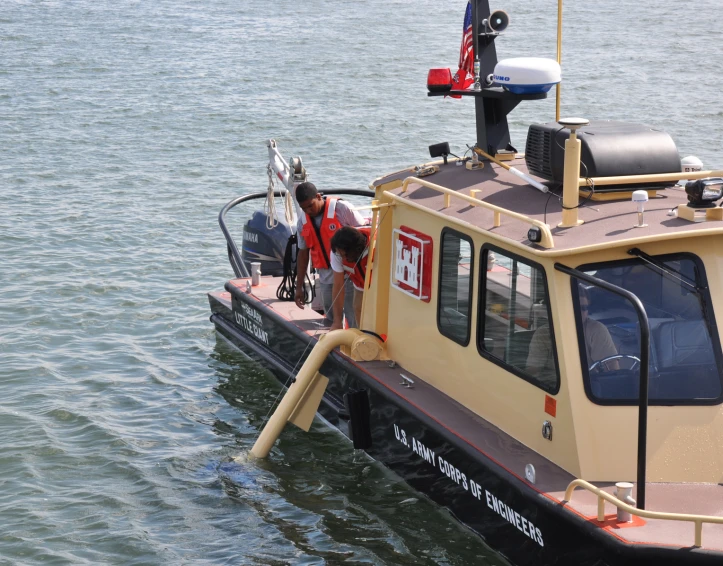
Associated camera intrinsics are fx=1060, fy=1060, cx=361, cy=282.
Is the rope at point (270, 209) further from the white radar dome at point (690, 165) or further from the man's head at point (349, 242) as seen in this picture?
the white radar dome at point (690, 165)

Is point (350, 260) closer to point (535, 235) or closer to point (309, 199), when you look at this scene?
point (309, 199)

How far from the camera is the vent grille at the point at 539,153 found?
6.06 metres

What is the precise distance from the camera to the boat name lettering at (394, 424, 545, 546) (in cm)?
544

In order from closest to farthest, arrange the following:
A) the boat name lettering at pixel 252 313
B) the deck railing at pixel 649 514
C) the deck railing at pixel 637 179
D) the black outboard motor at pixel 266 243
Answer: the deck railing at pixel 649 514 → the deck railing at pixel 637 179 → the boat name lettering at pixel 252 313 → the black outboard motor at pixel 266 243

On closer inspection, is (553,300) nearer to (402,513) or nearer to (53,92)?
(402,513)

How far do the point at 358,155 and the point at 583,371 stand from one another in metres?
12.2

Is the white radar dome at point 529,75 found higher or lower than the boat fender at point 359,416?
higher

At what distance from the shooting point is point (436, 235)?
6.54 meters

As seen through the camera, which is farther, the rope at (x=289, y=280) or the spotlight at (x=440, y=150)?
the rope at (x=289, y=280)

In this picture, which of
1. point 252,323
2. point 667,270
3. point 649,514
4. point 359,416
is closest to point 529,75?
point 667,270

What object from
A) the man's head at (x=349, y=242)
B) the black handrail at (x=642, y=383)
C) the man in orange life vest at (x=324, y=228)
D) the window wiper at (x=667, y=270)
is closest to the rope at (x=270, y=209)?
the man in orange life vest at (x=324, y=228)

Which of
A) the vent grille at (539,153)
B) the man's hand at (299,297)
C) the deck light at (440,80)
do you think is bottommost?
the man's hand at (299,297)

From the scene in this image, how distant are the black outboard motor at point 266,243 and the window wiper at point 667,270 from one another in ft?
16.4

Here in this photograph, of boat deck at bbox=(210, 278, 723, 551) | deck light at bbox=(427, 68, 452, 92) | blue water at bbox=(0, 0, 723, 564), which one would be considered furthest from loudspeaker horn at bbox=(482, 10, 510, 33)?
blue water at bbox=(0, 0, 723, 564)
